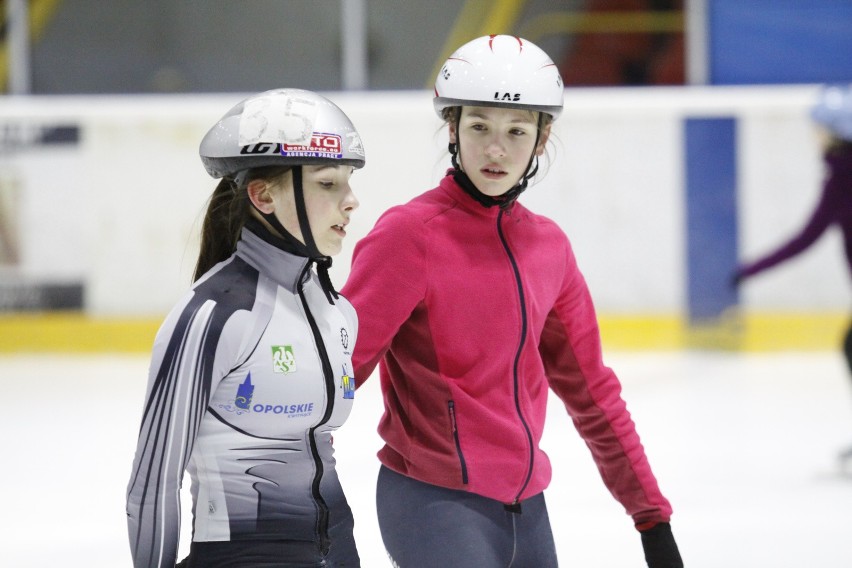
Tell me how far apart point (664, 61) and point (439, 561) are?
6467mm

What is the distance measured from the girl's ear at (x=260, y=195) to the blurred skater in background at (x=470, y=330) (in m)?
0.39

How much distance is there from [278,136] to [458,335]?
0.58 m

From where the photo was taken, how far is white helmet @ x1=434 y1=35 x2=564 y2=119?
2014 millimetres

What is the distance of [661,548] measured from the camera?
2.13 m

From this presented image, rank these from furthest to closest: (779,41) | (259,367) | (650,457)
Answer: (779,41) → (650,457) → (259,367)

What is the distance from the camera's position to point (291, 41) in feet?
25.4

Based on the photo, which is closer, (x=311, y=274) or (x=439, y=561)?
(x=311, y=274)

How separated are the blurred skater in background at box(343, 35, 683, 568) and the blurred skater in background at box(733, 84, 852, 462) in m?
3.15

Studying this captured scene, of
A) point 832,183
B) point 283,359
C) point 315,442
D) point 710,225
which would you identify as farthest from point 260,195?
point 710,225

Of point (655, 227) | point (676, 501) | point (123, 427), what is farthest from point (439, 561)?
point (655, 227)

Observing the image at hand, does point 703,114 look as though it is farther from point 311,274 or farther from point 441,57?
point 311,274

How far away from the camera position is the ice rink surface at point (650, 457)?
3.60 metres

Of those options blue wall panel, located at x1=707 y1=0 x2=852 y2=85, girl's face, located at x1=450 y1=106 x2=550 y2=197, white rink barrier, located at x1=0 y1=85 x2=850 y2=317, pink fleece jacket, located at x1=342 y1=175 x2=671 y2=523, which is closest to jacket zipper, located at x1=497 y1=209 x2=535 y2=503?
pink fleece jacket, located at x1=342 y1=175 x2=671 y2=523

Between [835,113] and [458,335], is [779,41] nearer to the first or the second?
[835,113]
